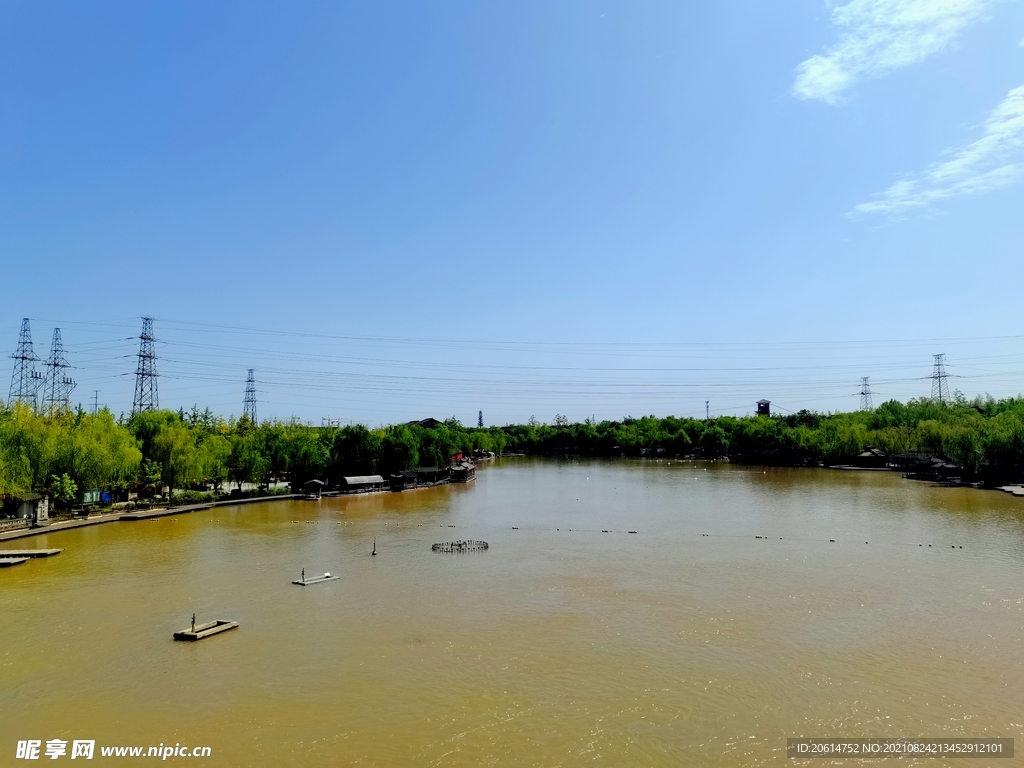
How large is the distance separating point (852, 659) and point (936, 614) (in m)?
5.59

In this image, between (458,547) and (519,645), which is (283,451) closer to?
(458,547)

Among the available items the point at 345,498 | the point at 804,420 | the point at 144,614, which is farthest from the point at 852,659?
the point at 804,420

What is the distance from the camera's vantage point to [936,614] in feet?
62.6

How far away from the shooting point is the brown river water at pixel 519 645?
12195 mm

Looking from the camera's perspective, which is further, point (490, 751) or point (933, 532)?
point (933, 532)

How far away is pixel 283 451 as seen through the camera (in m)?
55.0

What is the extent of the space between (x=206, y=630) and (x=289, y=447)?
4004 centimetres

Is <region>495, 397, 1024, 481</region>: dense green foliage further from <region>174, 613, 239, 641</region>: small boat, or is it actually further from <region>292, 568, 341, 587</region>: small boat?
<region>174, 613, 239, 641</region>: small boat

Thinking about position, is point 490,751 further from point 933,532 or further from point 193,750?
point 933,532

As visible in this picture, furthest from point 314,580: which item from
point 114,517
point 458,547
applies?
point 114,517

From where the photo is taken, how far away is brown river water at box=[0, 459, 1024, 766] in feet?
40.0

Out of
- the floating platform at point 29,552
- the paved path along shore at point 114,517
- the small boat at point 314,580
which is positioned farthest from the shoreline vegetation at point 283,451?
the small boat at point 314,580

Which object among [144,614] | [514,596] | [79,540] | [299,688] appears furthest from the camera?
[79,540]

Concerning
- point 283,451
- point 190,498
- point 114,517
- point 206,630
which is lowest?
point 206,630
